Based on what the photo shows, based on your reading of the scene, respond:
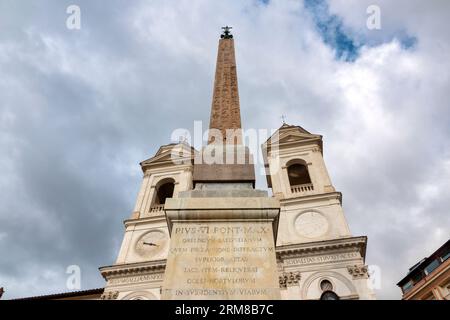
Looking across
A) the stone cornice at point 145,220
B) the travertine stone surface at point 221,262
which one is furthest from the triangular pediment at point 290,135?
the travertine stone surface at point 221,262

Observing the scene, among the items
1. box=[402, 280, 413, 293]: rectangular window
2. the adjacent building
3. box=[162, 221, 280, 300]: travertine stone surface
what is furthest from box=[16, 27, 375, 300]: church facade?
box=[402, 280, 413, 293]: rectangular window

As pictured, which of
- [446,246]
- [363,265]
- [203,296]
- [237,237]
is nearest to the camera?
[203,296]

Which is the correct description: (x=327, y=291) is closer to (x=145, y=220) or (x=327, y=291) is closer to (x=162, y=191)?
(x=145, y=220)

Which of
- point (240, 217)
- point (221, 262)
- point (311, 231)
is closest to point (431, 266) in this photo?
point (311, 231)

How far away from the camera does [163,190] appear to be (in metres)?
28.8

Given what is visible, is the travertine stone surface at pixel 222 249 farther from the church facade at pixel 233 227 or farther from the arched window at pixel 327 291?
the arched window at pixel 327 291

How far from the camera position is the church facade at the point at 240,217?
5.60 metres

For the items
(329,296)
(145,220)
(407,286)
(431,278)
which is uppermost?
(407,286)

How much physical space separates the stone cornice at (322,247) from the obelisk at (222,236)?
13616 millimetres

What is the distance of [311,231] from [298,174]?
293 inches
